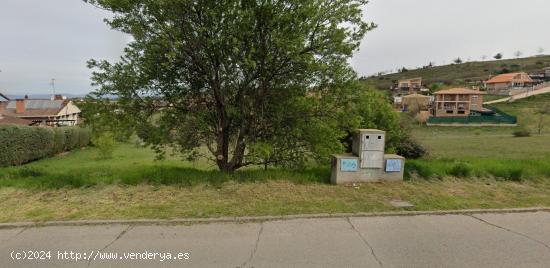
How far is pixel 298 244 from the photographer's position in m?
3.45

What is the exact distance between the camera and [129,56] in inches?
239

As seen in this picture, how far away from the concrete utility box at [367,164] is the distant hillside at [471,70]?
331ft

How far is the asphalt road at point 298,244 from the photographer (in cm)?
310

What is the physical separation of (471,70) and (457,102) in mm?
72369

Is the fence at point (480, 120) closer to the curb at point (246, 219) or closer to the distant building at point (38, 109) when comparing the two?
the curb at point (246, 219)

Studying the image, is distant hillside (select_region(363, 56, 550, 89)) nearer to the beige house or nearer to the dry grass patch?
the beige house

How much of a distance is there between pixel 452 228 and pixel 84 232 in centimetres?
477

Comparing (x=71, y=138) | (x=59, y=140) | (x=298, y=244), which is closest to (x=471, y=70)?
(x=71, y=138)

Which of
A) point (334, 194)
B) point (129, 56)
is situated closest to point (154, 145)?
point (129, 56)

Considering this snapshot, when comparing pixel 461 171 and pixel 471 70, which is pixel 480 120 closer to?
pixel 461 171

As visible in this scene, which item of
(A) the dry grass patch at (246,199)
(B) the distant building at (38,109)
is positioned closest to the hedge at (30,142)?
(A) the dry grass patch at (246,199)

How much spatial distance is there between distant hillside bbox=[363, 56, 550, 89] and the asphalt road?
103017mm

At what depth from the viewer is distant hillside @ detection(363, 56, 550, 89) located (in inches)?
4255

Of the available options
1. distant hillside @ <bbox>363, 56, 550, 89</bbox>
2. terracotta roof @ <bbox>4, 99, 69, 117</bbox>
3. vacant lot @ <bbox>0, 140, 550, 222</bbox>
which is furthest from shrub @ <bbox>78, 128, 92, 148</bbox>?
distant hillside @ <bbox>363, 56, 550, 89</bbox>
